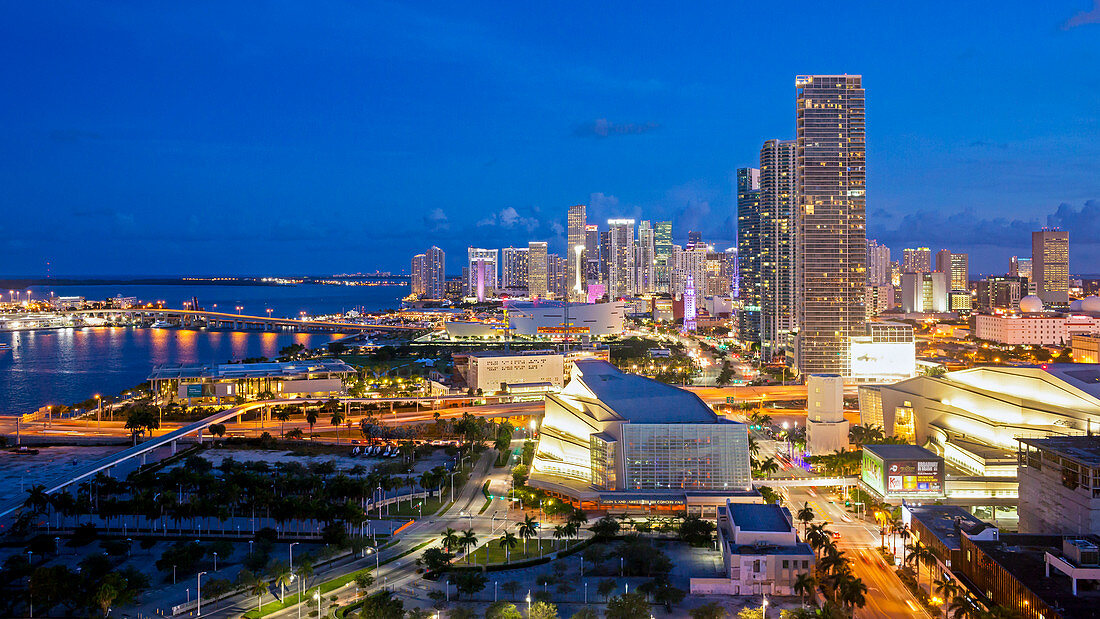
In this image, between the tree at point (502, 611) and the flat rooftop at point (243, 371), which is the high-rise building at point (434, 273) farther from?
the tree at point (502, 611)

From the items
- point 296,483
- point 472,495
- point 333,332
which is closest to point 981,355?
point 472,495

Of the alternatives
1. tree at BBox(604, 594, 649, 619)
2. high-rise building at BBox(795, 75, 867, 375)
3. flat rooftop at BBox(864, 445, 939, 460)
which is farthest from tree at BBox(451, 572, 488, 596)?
high-rise building at BBox(795, 75, 867, 375)

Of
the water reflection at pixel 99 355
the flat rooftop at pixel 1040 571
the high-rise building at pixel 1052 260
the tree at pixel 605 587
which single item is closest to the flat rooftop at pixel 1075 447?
the flat rooftop at pixel 1040 571

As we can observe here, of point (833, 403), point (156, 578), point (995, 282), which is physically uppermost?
point (995, 282)

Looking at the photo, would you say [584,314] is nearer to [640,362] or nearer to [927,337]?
[640,362]

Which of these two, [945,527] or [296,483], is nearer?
[945,527]

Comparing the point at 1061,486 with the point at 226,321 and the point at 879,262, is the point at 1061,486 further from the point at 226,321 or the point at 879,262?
the point at 879,262

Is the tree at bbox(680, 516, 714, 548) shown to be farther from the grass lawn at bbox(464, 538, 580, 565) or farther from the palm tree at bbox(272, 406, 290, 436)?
the palm tree at bbox(272, 406, 290, 436)

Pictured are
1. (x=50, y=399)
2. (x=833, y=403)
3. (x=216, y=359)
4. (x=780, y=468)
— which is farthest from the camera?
(x=216, y=359)
